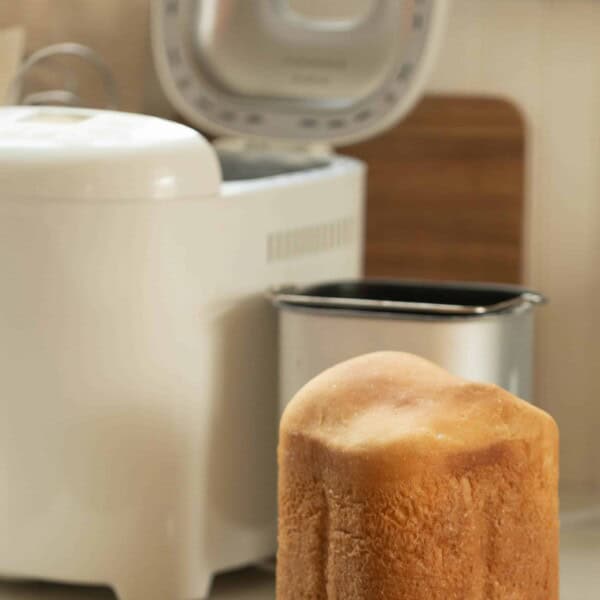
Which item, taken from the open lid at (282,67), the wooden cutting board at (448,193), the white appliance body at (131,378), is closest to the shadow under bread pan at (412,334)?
the white appliance body at (131,378)

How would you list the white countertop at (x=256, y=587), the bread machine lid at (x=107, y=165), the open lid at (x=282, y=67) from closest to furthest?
1. the bread machine lid at (x=107, y=165)
2. the white countertop at (x=256, y=587)
3. the open lid at (x=282, y=67)

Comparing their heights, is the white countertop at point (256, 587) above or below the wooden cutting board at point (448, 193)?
below

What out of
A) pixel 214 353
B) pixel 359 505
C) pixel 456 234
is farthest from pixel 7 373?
pixel 456 234

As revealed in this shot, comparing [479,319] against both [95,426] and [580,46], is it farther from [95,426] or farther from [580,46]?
[580,46]

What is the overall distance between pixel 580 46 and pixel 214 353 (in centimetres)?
66

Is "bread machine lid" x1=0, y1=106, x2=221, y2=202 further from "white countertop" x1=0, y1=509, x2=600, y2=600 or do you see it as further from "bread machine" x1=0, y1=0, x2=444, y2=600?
"white countertop" x1=0, y1=509, x2=600, y2=600

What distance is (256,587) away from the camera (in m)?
1.11

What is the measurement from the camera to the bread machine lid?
38.4 inches

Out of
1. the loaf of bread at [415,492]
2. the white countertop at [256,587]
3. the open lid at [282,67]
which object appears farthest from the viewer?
the open lid at [282,67]

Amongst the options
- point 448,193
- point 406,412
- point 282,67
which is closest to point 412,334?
point 406,412

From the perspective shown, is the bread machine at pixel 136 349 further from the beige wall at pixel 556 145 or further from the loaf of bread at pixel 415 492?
the beige wall at pixel 556 145

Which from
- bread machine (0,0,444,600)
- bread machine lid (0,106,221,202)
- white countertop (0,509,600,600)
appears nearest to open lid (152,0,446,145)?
bread machine (0,0,444,600)

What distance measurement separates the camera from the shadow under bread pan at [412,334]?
1.02 m

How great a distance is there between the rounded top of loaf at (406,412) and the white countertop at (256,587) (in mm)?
240
